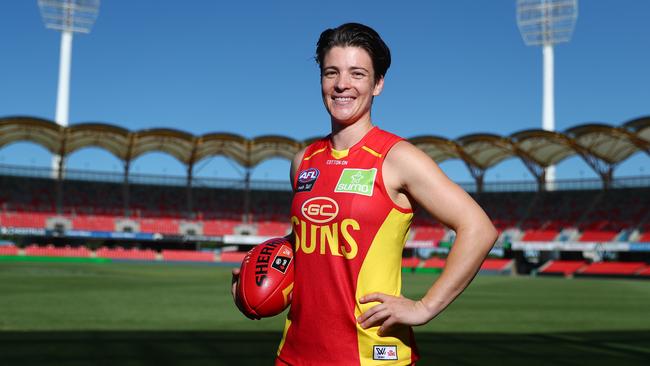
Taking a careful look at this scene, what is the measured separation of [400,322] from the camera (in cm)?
222

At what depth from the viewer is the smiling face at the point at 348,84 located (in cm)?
246

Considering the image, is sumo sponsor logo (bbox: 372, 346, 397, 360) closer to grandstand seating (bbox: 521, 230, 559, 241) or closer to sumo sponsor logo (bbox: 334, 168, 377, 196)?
sumo sponsor logo (bbox: 334, 168, 377, 196)

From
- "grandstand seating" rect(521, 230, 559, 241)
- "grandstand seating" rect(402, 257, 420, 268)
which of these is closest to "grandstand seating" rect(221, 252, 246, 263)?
"grandstand seating" rect(402, 257, 420, 268)

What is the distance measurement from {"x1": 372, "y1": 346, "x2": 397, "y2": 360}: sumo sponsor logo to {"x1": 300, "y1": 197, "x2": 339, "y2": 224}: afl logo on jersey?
524 mm

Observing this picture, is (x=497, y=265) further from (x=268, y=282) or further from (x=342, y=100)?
(x=342, y=100)

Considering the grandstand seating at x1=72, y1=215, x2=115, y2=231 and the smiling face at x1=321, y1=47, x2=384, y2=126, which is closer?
the smiling face at x1=321, y1=47, x2=384, y2=126

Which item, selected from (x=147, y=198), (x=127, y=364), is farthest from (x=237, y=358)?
(x=147, y=198)

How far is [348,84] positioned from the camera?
246 centimetres

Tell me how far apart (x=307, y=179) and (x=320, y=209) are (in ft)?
0.62

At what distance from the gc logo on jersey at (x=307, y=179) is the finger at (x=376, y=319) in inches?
23.1

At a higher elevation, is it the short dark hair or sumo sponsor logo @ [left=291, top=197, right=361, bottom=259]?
the short dark hair

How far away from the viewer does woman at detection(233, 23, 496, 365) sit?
89.4 inches

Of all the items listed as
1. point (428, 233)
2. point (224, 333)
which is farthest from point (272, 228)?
point (224, 333)

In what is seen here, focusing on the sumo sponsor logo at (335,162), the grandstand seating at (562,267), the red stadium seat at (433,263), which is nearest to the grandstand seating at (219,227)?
the red stadium seat at (433,263)
